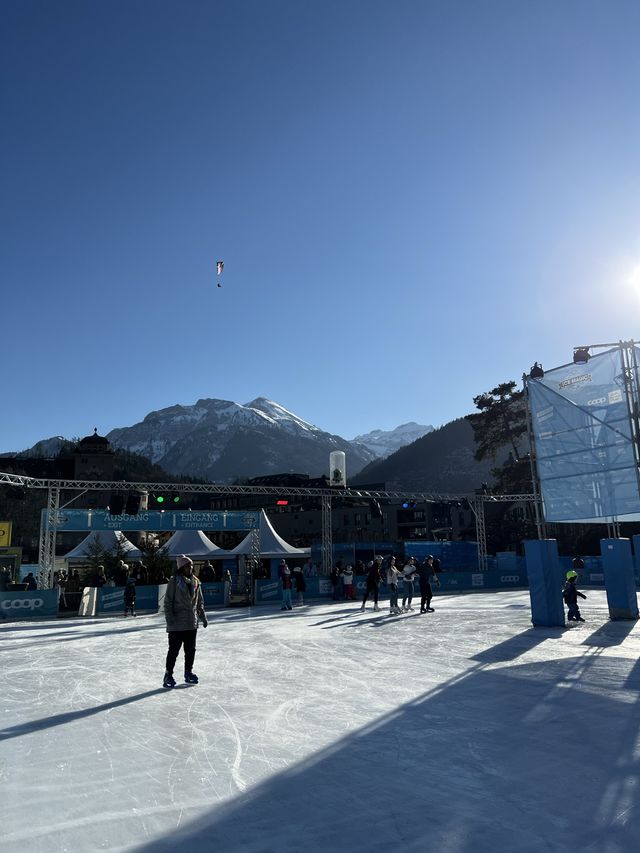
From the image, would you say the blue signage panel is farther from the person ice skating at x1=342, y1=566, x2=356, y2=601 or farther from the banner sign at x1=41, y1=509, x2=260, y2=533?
the person ice skating at x1=342, y1=566, x2=356, y2=601

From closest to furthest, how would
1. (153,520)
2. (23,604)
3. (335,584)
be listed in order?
(23,604)
(335,584)
(153,520)

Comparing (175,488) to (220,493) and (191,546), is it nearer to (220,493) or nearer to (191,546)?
(220,493)

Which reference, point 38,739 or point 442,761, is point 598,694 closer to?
point 442,761

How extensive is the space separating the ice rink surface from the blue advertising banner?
527cm

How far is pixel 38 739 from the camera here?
5.48 m

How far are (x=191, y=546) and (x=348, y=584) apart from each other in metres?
12.4

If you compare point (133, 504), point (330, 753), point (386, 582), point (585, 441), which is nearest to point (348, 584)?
point (386, 582)

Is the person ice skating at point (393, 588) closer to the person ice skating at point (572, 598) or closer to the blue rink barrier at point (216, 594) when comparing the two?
the person ice skating at point (572, 598)

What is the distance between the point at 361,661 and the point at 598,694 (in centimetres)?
377

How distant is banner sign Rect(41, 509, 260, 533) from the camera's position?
83.1 ft

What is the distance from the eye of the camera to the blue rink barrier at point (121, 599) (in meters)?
22.1

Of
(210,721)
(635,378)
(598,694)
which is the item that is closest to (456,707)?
(598,694)

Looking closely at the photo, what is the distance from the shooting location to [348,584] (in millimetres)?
25125

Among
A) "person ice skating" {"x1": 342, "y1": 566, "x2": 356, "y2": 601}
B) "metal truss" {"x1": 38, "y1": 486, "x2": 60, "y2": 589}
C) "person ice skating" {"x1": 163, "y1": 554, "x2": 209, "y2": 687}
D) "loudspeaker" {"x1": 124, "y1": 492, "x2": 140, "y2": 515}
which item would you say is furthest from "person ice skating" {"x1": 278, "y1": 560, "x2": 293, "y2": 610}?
"person ice skating" {"x1": 163, "y1": 554, "x2": 209, "y2": 687}
